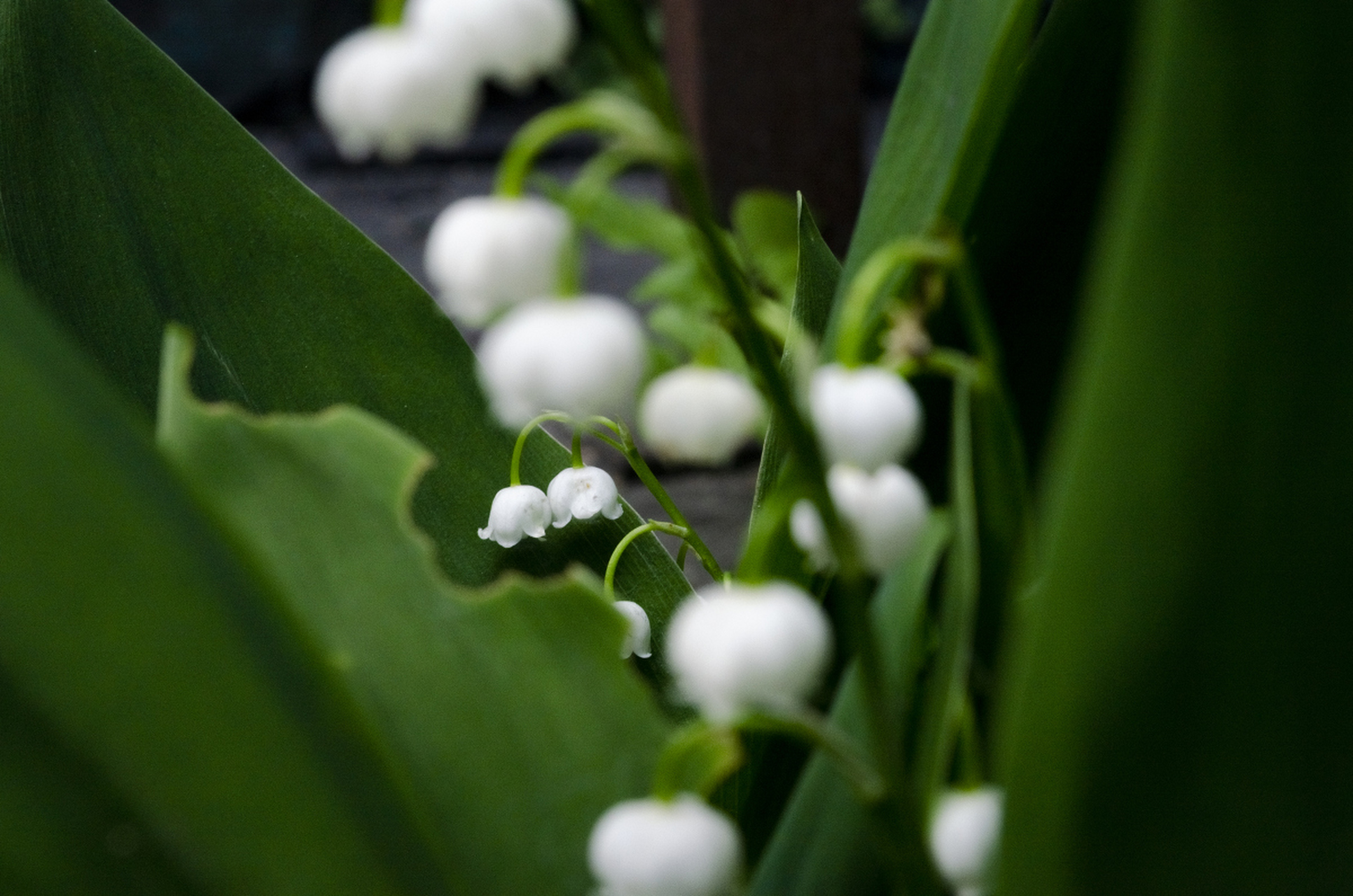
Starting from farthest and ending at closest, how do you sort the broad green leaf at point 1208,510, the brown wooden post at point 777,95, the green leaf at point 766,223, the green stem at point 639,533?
the brown wooden post at point 777,95 < the green leaf at point 766,223 < the green stem at point 639,533 < the broad green leaf at point 1208,510

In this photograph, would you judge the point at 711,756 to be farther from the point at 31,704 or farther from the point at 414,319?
the point at 414,319

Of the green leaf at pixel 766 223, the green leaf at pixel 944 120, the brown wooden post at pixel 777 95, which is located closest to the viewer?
the green leaf at pixel 944 120

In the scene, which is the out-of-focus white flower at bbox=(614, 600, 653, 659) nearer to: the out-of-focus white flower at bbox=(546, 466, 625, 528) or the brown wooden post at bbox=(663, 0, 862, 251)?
the out-of-focus white flower at bbox=(546, 466, 625, 528)

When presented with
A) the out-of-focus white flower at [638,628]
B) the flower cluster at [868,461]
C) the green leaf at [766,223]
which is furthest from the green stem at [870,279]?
the green leaf at [766,223]

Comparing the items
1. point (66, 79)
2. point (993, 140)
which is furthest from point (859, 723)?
point (66, 79)

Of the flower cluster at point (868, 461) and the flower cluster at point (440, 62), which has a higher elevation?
the flower cluster at point (440, 62)

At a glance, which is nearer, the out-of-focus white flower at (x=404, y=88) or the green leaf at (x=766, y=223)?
the out-of-focus white flower at (x=404, y=88)

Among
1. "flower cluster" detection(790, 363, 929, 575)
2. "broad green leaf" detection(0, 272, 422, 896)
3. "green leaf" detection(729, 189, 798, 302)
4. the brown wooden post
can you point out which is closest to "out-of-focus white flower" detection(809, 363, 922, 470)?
"flower cluster" detection(790, 363, 929, 575)

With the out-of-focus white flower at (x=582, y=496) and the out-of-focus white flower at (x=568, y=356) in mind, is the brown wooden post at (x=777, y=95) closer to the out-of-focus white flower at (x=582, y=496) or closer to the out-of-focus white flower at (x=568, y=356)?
the out-of-focus white flower at (x=582, y=496)
